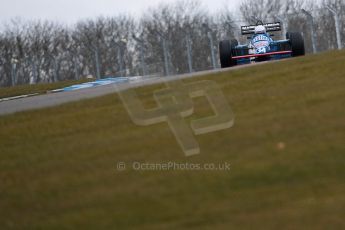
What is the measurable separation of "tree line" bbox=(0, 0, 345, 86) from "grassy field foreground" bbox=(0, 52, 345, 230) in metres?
14.5

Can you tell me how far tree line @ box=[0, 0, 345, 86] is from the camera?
106 feet

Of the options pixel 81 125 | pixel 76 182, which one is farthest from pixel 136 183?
pixel 81 125

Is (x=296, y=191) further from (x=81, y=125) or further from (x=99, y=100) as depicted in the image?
(x=99, y=100)

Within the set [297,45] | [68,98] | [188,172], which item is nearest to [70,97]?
[68,98]

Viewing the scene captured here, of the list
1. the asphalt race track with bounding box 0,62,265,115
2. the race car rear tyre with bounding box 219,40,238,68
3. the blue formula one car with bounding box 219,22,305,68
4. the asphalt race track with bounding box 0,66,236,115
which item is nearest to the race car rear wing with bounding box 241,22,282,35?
the blue formula one car with bounding box 219,22,305,68

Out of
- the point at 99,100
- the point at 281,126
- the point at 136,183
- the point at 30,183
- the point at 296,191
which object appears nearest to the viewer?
the point at 296,191

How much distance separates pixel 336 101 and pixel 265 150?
7.67 feet

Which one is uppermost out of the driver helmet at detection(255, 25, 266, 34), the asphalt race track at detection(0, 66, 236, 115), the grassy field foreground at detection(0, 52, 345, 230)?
the driver helmet at detection(255, 25, 266, 34)

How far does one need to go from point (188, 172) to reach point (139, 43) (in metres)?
→ 22.4

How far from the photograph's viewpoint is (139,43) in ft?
96.7

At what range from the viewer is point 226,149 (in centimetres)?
800

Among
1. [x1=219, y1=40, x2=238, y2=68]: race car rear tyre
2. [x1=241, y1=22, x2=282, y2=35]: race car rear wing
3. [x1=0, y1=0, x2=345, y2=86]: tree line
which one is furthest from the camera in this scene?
[x1=0, y1=0, x2=345, y2=86]: tree line

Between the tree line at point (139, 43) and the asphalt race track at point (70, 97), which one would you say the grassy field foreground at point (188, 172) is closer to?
the asphalt race track at point (70, 97)

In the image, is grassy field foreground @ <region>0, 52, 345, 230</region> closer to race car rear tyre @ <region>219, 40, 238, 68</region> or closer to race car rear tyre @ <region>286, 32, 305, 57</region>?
race car rear tyre @ <region>286, 32, 305, 57</region>
